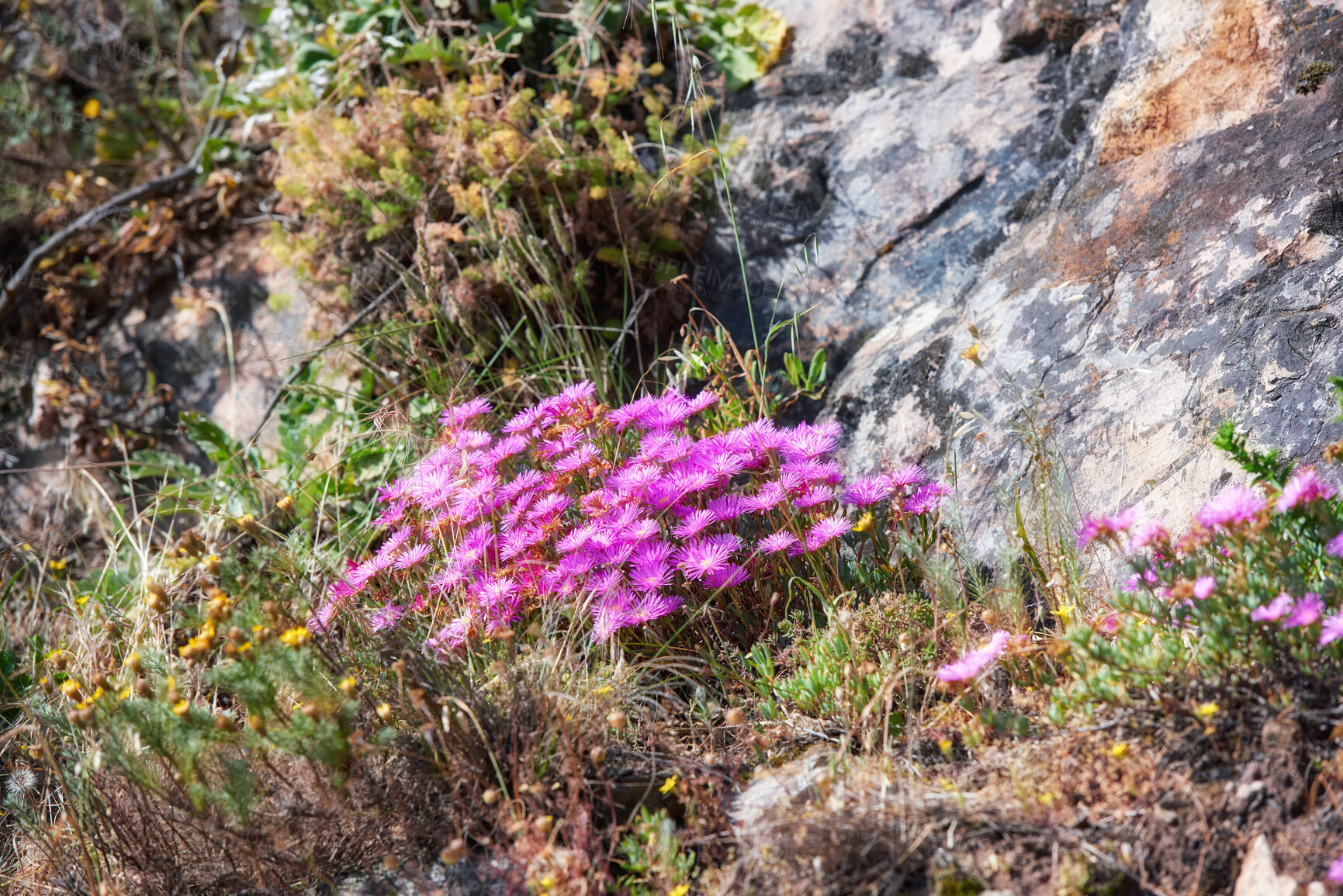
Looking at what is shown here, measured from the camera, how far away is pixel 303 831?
194 cm

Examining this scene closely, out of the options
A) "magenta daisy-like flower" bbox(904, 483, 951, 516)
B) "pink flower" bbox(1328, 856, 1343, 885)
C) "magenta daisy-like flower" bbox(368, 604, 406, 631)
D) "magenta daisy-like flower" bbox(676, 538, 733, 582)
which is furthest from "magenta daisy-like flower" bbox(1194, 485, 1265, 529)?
"magenta daisy-like flower" bbox(368, 604, 406, 631)

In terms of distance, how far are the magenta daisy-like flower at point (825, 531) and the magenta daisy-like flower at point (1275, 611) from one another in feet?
2.89

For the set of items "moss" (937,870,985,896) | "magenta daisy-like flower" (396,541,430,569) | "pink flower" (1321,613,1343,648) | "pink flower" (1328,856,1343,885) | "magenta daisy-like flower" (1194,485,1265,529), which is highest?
"magenta daisy-like flower" (1194,485,1265,529)

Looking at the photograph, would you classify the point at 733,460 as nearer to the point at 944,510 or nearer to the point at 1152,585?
→ the point at 944,510

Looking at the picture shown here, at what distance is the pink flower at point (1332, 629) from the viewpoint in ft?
4.91

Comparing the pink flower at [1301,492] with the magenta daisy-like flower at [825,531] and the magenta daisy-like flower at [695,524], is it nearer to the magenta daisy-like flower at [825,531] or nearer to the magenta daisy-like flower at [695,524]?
the magenta daisy-like flower at [825,531]

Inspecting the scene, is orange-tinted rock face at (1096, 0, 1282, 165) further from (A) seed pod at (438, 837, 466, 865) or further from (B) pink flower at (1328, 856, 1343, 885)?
(A) seed pod at (438, 837, 466, 865)

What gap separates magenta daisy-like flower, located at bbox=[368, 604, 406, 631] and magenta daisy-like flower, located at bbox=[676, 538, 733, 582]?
703 mm

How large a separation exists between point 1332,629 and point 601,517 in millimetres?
1490

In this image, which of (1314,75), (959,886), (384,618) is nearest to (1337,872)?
(959,886)

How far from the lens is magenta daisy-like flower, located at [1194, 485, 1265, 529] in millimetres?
1663

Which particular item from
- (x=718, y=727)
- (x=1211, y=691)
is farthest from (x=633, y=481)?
(x=1211, y=691)

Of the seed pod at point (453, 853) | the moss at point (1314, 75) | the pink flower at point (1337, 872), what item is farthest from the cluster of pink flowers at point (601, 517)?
the moss at point (1314, 75)

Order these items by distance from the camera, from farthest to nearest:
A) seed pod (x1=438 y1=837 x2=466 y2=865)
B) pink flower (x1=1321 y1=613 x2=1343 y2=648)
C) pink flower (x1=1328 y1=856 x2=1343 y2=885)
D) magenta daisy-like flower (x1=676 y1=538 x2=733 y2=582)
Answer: magenta daisy-like flower (x1=676 y1=538 x2=733 y2=582) → seed pod (x1=438 y1=837 x2=466 y2=865) → pink flower (x1=1321 y1=613 x2=1343 y2=648) → pink flower (x1=1328 y1=856 x2=1343 y2=885)
